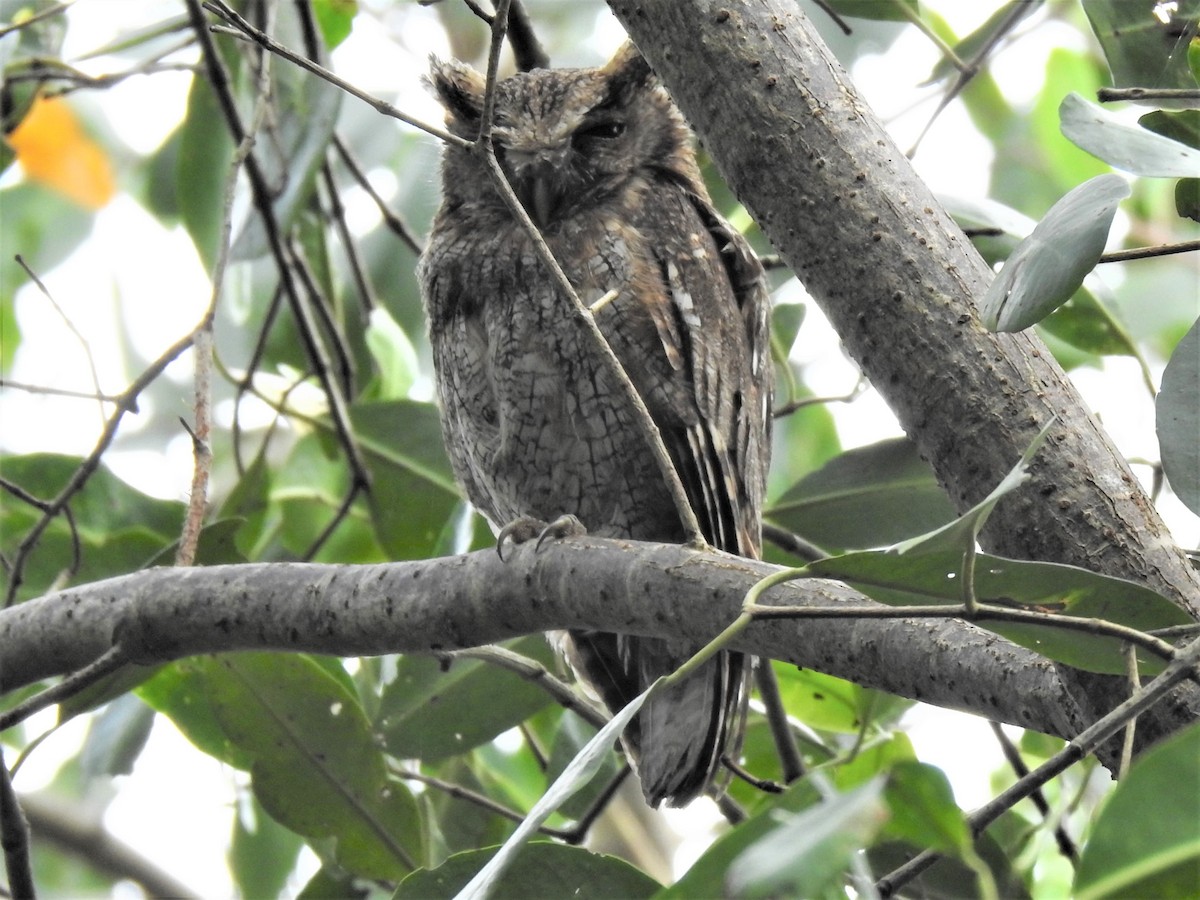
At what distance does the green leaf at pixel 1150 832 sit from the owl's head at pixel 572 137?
1827 mm

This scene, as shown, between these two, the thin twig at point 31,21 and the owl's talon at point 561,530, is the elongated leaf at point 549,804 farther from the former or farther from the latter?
the thin twig at point 31,21

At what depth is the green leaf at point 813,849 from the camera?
2.10 ft

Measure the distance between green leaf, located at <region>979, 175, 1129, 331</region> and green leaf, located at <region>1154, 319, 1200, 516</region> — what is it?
0.12m

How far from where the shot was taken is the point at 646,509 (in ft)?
7.75

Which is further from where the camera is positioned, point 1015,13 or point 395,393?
point 395,393

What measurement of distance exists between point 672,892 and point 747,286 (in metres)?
1.68

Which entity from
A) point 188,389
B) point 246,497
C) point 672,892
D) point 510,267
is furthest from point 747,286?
point 188,389

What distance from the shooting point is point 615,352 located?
7.11 feet

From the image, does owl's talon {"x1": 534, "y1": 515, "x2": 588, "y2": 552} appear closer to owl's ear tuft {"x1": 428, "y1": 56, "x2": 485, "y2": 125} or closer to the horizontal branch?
the horizontal branch

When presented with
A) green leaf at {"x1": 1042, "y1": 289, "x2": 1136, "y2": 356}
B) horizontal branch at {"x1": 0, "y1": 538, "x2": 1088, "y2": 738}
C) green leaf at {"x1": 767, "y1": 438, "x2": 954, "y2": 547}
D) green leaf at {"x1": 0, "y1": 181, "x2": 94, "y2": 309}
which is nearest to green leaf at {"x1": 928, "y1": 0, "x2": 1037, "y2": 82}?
green leaf at {"x1": 1042, "y1": 289, "x2": 1136, "y2": 356}

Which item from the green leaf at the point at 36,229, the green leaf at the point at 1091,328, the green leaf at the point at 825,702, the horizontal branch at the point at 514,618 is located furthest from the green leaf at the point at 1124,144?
the green leaf at the point at 36,229

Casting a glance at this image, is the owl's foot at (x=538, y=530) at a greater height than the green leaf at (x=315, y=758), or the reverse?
the owl's foot at (x=538, y=530)

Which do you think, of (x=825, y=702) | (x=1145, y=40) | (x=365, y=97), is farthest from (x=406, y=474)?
(x=1145, y=40)

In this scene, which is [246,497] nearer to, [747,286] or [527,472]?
[527,472]
